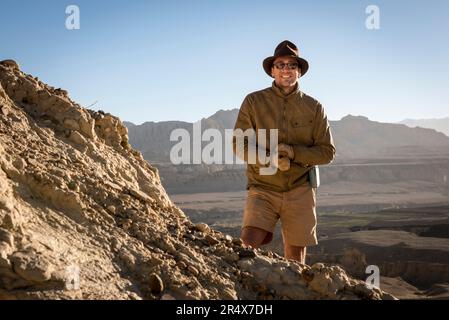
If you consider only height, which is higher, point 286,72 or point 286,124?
point 286,72

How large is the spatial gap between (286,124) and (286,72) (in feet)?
1.09

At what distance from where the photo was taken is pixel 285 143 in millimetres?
3330

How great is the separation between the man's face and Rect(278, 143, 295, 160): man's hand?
0.41 meters

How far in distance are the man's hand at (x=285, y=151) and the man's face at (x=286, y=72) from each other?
0.41 m

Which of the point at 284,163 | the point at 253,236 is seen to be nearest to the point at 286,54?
the point at 284,163

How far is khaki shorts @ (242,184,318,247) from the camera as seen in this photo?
11.0ft

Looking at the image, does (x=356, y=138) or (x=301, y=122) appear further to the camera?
(x=356, y=138)

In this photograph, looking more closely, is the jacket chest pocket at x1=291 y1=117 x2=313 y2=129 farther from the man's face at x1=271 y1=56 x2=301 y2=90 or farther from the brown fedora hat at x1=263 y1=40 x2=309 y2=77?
the brown fedora hat at x1=263 y1=40 x2=309 y2=77

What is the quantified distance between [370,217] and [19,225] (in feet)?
92.4

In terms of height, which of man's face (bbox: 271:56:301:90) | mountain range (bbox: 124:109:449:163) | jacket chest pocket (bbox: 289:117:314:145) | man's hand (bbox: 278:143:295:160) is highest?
mountain range (bbox: 124:109:449:163)

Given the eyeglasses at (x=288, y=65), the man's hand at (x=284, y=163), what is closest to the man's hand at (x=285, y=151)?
the man's hand at (x=284, y=163)

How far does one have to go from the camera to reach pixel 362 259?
15.6m

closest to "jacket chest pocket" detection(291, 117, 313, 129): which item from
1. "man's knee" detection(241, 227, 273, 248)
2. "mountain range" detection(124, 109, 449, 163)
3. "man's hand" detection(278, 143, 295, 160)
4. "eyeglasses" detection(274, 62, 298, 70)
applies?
"man's hand" detection(278, 143, 295, 160)

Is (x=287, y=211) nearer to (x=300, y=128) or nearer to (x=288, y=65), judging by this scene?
(x=300, y=128)
